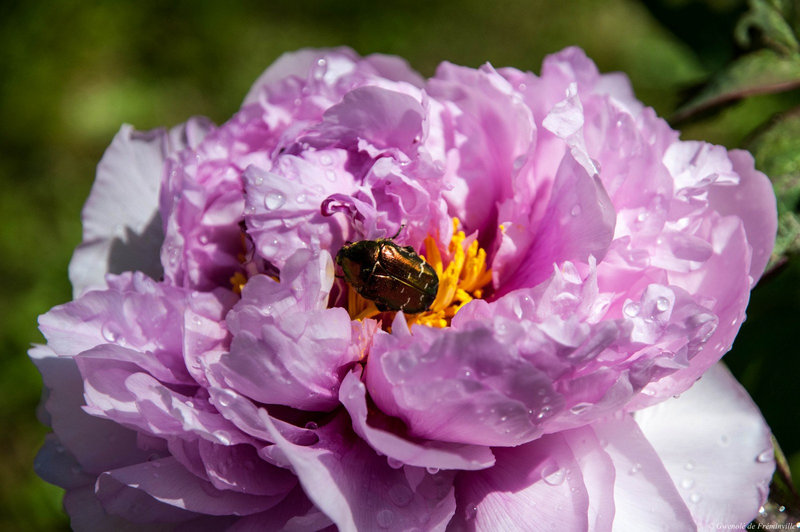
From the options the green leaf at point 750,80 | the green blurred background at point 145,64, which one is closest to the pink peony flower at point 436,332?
the green leaf at point 750,80

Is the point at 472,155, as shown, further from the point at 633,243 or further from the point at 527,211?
the point at 633,243

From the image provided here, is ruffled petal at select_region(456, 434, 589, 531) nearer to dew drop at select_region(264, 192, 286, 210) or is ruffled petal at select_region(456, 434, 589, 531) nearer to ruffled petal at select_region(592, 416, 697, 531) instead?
ruffled petal at select_region(592, 416, 697, 531)

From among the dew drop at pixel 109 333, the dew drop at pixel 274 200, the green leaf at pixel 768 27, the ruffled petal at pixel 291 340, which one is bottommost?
the dew drop at pixel 109 333

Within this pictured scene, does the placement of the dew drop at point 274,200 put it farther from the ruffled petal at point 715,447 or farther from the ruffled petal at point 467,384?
the ruffled petal at point 715,447

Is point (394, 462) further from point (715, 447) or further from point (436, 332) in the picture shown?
point (715, 447)

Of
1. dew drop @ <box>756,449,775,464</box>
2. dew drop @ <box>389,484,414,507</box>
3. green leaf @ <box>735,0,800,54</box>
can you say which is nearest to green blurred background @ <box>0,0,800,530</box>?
green leaf @ <box>735,0,800,54</box>

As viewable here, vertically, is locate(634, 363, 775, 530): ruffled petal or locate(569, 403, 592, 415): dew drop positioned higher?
locate(569, 403, 592, 415): dew drop
